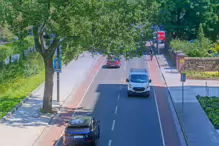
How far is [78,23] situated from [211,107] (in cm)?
1122

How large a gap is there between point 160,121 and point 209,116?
3.05 metres

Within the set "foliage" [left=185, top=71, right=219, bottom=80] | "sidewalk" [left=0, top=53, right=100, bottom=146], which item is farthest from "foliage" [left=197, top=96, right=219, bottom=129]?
"sidewalk" [left=0, top=53, right=100, bottom=146]

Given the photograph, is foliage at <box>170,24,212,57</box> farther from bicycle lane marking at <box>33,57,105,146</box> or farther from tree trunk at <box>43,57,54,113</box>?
tree trunk at <box>43,57,54,113</box>

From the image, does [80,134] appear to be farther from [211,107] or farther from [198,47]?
[198,47]

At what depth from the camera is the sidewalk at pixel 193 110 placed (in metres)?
24.0

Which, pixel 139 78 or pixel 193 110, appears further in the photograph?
pixel 139 78

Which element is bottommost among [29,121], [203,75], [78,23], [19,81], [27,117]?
[29,121]

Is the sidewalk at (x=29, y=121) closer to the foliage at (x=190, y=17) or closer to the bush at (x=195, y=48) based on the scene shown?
the bush at (x=195, y=48)

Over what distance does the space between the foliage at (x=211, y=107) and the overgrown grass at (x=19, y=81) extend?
1273cm

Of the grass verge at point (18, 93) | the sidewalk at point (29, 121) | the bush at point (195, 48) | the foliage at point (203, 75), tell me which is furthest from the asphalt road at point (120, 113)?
the bush at point (195, 48)

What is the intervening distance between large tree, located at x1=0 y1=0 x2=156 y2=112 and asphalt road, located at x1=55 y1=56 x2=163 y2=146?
4.35m

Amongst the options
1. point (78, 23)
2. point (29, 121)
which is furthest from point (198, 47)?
point (78, 23)

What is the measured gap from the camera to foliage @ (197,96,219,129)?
89.2 ft

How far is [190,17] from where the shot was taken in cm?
5941
